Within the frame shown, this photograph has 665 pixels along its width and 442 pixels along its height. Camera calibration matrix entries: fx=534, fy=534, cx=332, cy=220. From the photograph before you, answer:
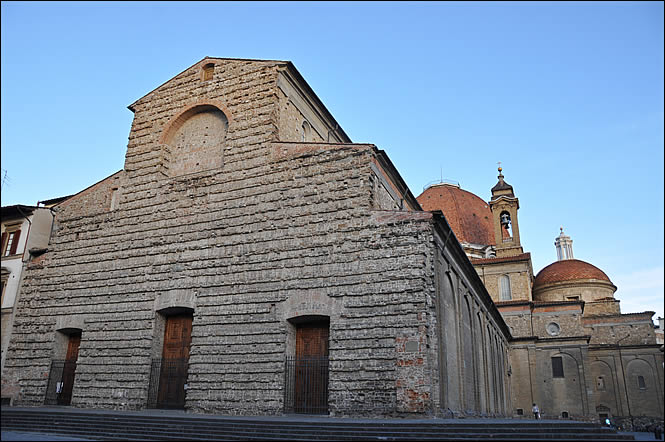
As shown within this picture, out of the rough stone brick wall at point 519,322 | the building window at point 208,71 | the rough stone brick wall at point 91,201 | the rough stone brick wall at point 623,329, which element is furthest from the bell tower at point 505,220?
the rough stone brick wall at point 91,201

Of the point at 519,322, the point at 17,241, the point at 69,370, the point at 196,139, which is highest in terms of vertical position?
the point at 196,139

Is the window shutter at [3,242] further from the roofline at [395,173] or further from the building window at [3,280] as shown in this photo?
the roofline at [395,173]

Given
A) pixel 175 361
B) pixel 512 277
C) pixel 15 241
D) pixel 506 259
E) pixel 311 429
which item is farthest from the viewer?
pixel 506 259

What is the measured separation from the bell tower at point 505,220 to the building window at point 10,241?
30509 millimetres

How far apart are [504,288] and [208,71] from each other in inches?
991

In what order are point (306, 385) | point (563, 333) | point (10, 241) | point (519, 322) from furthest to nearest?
point (519, 322)
point (563, 333)
point (10, 241)
point (306, 385)

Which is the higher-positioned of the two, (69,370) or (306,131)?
(306,131)

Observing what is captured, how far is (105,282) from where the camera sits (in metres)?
18.4

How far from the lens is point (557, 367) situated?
109 feet

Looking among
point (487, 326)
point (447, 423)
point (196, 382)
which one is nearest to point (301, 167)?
point (196, 382)

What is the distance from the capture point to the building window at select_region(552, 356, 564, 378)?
33.0m

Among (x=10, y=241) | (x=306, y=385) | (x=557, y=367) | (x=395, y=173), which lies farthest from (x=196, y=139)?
(x=557, y=367)

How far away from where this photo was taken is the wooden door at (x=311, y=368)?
14320 millimetres

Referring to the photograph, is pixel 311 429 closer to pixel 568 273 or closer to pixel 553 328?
pixel 553 328
